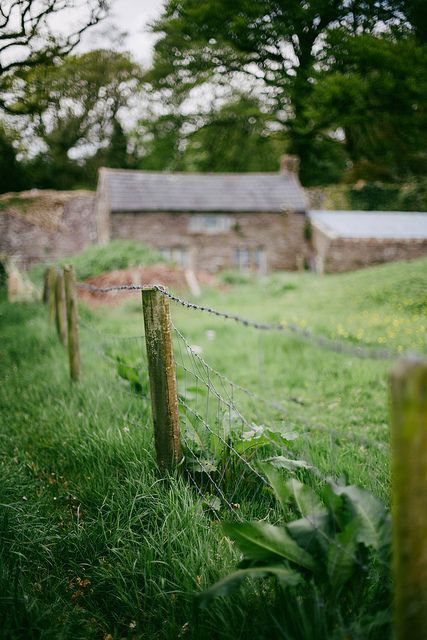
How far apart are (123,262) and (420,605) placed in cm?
1634

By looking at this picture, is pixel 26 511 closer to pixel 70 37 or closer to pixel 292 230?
pixel 70 37

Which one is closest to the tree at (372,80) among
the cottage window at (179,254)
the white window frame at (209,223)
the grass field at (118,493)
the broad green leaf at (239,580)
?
the grass field at (118,493)

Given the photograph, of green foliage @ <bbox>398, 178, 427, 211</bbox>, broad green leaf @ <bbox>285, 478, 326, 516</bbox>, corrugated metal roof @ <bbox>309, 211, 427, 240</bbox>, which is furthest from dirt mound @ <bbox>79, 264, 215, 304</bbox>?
green foliage @ <bbox>398, 178, 427, 211</bbox>

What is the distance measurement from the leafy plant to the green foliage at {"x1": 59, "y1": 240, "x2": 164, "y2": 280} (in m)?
15.3

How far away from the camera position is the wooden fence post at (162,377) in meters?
2.30

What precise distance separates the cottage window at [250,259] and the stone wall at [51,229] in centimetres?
929

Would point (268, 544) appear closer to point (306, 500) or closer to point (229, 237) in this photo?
point (306, 500)

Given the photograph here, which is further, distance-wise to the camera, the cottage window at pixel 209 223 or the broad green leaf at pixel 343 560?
the cottage window at pixel 209 223

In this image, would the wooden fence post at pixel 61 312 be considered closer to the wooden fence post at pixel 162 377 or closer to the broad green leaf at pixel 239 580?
the wooden fence post at pixel 162 377

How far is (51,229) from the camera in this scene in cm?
2523

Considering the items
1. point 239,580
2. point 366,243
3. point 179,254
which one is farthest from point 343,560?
point 179,254

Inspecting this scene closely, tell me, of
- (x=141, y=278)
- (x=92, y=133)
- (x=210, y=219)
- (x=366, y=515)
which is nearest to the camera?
(x=366, y=515)

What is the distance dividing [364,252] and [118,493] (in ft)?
62.6

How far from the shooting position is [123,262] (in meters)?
16.6
